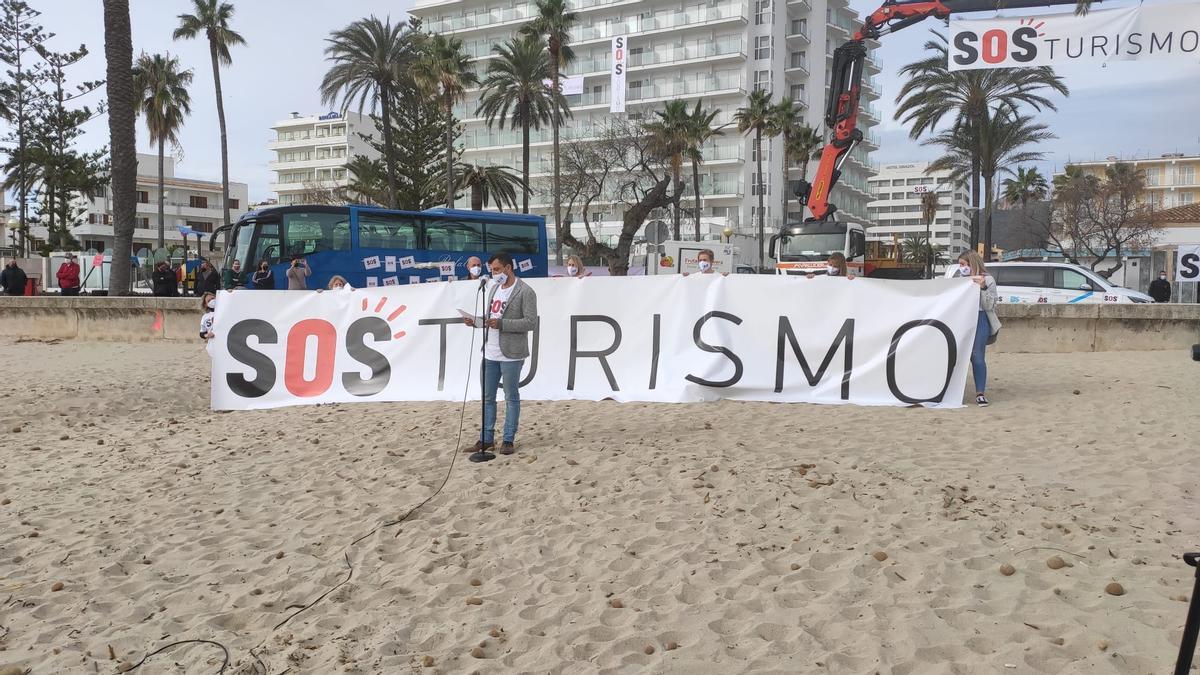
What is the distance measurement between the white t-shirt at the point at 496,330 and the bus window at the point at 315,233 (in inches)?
595

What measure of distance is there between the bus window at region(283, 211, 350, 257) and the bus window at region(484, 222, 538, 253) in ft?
14.9

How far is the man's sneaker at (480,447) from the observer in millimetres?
7043

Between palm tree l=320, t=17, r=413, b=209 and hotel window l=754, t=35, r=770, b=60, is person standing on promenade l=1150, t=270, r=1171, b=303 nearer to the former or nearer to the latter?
palm tree l=320, t=17, r=413, b=209

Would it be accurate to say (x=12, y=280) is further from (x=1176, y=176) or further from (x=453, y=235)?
(x=1176, y=176)

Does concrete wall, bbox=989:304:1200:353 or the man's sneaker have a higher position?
concrete wall, bbox=989:304:1200:353

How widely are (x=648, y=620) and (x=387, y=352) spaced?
6.26 meters

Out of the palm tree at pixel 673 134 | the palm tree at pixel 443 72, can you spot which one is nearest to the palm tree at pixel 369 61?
the palm tree at pixel 443 72

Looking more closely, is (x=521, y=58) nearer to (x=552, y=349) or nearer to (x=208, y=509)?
(x=552, y=349)

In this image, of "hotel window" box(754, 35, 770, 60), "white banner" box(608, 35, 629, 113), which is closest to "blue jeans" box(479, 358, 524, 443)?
"white banner" box(608, 35, 629, 113)

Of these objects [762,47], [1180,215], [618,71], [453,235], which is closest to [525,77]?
[453,235]

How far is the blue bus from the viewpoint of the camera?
66.4 ft

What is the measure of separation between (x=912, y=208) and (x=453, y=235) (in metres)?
139

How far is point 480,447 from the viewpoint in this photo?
7.07 metres

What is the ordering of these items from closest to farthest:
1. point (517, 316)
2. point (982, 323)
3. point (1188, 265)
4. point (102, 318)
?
point (517, 316)
point (982, 323)
point (1188, 265)
point (102, 318)
